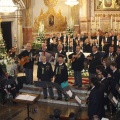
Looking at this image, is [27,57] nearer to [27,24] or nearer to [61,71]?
[61,71]

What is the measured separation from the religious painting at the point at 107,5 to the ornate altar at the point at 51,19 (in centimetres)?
273

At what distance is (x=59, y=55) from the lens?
504 inches

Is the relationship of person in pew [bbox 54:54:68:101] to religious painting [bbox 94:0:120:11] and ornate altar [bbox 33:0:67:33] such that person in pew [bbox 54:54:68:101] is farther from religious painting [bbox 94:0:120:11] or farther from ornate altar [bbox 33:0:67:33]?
religious painting [bbox 94:0:120:11]

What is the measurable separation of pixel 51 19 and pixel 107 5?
415 centimetres

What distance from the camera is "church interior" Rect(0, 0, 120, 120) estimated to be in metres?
11.0

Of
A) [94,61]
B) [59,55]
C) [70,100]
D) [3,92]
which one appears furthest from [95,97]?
[3,92]

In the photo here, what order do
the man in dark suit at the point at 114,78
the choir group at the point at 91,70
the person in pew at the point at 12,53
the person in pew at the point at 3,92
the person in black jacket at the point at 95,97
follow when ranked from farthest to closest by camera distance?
the person in pew at the point at 12,53, the person in pew at the point at 3,92, the man in dark suit at the point at 114,78, the choir group at the point at 91,70, the person in black jacket at the point at 95,97

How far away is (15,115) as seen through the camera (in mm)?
11578

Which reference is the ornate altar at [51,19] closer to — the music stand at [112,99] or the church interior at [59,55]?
the church interior at [59,55]

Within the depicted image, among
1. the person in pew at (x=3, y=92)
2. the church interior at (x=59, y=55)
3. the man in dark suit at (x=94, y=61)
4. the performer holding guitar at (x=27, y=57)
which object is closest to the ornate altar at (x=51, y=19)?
the church interior at (x=59, y=55)

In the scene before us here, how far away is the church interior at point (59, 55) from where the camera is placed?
432 inches

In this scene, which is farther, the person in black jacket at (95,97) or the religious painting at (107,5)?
the religious painting at (107,5)

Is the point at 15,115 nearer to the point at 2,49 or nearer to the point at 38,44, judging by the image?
the point at 2,49

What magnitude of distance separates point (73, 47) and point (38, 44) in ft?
12.4
